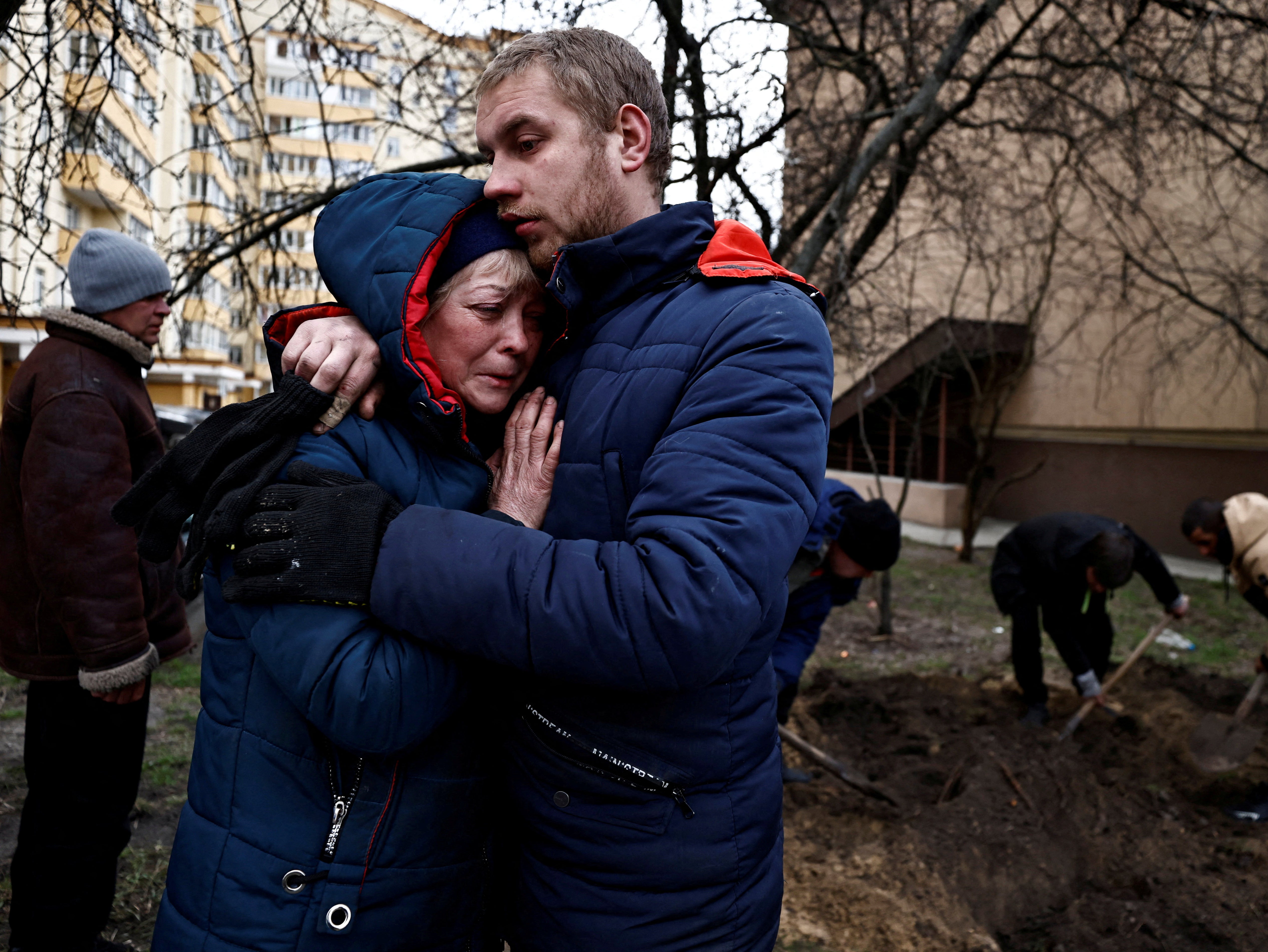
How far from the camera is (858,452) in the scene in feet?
52.4

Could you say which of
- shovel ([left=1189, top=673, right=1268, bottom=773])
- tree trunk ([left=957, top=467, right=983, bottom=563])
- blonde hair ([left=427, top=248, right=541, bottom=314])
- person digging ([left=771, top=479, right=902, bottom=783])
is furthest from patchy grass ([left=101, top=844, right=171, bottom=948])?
tree trunk ([left=957, top=467, right=983, bottom=563])

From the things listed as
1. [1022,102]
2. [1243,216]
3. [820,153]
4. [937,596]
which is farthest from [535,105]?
[1243,216]

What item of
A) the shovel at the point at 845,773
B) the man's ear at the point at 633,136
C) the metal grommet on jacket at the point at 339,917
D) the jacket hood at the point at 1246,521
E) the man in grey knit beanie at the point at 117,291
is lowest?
the shovel at the point at 845,773

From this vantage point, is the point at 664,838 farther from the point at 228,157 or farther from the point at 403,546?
the point at 228,157

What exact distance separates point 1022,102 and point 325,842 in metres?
6.24

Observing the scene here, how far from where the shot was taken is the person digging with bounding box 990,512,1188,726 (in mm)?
5664

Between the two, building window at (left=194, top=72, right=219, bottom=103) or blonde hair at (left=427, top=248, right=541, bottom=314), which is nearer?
blonde hair at (left=427, top=248, right=541, bottom=314)

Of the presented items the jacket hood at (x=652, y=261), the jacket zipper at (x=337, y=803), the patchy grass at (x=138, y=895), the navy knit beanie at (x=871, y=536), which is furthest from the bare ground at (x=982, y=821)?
the jacket hood at (x=652, y=261)

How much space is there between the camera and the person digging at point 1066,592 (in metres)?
5.66

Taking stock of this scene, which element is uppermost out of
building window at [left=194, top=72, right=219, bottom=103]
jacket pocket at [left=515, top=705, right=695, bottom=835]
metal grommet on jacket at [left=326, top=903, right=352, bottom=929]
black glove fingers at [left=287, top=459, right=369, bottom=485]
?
building window at [left=194, top=72, right=219, bottom=103]

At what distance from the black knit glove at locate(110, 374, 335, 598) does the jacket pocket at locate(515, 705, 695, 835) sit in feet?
1.69

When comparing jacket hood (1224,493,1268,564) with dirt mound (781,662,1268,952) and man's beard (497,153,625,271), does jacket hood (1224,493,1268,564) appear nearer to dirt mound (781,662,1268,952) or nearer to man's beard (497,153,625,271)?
dirt mound (781,662,1268,952)

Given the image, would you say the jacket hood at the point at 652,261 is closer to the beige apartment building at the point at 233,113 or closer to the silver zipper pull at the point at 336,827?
the silver zipper pull at the point at 336,827

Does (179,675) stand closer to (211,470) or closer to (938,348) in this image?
(211,470)
